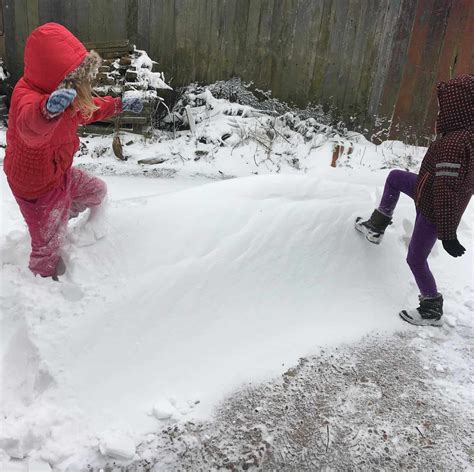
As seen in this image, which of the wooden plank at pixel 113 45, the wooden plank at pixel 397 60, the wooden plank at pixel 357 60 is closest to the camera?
the wooden plank at pixel 113 45

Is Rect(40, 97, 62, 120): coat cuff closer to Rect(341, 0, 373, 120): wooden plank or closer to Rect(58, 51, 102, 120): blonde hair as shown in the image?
Rect(58, 51, 102, 120): blonde hair

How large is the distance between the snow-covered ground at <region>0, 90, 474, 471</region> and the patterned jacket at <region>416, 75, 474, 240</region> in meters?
0.64

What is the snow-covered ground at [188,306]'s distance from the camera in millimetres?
1894

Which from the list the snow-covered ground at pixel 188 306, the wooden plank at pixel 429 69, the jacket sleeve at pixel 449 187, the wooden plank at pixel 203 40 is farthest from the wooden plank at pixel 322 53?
the jacket sleeve at pixel 449 187

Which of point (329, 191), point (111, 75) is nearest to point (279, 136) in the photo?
point (111, 75)

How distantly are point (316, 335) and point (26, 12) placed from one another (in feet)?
20.3

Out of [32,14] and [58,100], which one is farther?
[32,14]

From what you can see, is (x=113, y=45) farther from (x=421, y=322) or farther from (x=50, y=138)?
(x=421, y=322)

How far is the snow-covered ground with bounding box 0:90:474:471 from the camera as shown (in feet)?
6.21

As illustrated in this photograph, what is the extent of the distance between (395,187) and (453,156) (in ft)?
1.69

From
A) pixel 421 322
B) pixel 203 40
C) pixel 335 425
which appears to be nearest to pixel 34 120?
pixel 335 425

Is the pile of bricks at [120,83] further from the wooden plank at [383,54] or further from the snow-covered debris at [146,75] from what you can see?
the wooden plank at [383,54]

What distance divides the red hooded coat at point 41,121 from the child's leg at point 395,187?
193 centimetres

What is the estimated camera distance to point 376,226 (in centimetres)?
291
